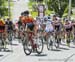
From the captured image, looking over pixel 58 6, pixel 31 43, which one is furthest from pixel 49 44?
pixel 58 6

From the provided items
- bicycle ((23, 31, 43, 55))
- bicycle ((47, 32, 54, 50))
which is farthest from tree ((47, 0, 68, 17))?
bicycle ((23, 31, 43, 55))

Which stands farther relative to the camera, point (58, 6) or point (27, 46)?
point (58, 6)

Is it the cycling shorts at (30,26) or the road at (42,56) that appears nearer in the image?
the road at (42,56)

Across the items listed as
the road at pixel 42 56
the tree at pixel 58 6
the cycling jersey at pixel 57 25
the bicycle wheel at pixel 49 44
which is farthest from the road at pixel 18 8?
the road at pixel 42 56

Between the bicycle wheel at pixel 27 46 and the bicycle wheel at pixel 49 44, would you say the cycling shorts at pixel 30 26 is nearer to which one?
the bicycle wheel at pixel 27 46

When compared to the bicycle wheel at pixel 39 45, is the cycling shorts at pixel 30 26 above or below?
above

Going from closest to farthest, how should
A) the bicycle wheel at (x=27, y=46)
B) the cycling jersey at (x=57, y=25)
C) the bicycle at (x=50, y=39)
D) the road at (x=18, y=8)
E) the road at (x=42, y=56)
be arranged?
1. the road at (x=42, y=56)
2. the bicycle wheel at (x=27, y=46)
3. the bicycle at (x=50, y=39)
4. the cycling jersey at (x=57, y=25)
5. the road at (x=18, y=8)

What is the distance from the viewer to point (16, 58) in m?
19.6

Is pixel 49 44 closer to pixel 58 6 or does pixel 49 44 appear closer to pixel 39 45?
pixel 39 45

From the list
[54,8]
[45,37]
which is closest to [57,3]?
[54,8]

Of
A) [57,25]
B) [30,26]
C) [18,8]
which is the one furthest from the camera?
[18,8]

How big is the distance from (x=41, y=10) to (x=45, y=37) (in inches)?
536

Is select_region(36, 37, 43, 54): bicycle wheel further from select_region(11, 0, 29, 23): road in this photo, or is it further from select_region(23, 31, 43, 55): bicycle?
select_region(11, 0, 29, 23): road

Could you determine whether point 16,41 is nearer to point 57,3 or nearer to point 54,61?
point 54,61
